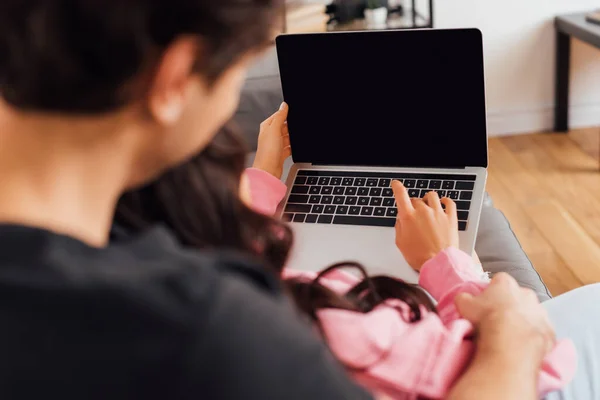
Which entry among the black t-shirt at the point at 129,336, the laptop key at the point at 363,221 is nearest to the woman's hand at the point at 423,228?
the laptop key at the point at 363,221

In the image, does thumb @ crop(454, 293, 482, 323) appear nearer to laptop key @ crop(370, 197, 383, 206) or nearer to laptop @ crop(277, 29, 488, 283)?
laptop @ crop(277, 29, 488, 283)

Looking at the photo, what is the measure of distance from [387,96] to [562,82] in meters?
2.05

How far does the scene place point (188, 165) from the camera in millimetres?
737

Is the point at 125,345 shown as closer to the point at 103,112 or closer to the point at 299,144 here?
the point at 103,112

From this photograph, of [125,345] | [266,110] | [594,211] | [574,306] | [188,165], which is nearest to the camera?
[125,345]

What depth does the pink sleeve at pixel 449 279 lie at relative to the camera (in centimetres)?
83

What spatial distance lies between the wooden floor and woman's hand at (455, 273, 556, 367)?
122 cm

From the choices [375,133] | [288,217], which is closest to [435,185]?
[375,133]

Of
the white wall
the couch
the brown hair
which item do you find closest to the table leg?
the white wall

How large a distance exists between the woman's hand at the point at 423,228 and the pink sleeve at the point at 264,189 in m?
0.21

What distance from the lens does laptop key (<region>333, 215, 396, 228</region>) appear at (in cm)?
108

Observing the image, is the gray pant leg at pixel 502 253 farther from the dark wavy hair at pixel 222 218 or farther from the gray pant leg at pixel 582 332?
the dark wavy hair at pixel 222 218

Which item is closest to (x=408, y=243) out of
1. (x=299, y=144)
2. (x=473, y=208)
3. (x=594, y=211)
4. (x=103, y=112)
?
(x=473, y=208)

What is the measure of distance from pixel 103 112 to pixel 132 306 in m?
0.12
